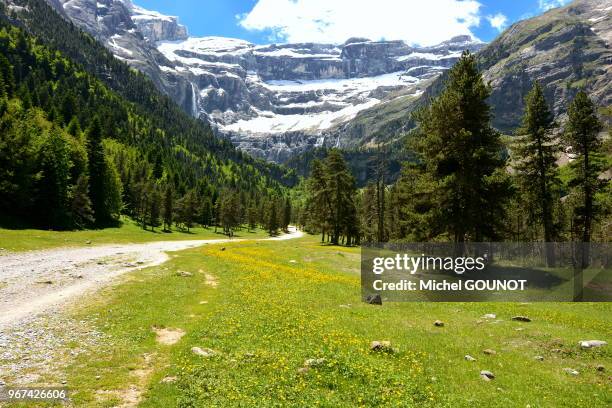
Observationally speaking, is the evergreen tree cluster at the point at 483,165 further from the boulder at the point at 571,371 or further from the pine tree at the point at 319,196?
the pine tree at the point at 319,196

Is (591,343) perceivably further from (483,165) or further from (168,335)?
(483,165)

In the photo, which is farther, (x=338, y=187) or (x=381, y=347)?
(x=338, y=187)

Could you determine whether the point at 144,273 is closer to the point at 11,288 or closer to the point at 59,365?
the point at 11,288

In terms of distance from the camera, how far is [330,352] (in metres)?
14.0

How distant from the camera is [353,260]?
44.3 meters

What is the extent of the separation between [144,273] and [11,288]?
10.2 metres

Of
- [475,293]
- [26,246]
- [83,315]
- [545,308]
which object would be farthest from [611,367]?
[26,246]

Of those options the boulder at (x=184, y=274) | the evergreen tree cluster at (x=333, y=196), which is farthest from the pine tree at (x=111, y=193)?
the boulder at (x=184, y=274)

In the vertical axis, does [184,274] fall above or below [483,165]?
below

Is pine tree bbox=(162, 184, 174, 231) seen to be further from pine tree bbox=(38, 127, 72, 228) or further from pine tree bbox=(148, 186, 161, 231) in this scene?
pine tree bbox=(38, 127, 72, 228)

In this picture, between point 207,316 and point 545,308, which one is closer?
point 207,316

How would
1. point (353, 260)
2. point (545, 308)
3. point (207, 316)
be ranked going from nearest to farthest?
point (207, 316) < point (545, 308) < point (353, 260)

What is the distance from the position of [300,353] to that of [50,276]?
21.9m

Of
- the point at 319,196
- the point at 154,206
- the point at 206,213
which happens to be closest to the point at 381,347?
the point at 319,196
